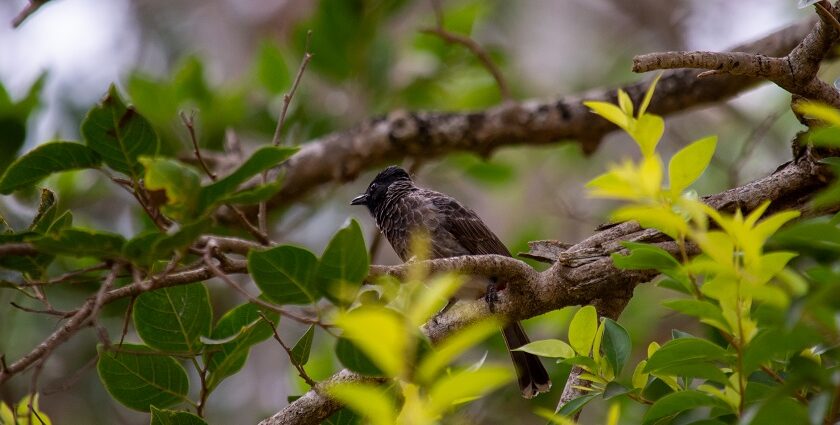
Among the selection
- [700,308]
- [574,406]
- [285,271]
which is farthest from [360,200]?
[700,308]

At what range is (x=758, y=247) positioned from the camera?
1.22 m

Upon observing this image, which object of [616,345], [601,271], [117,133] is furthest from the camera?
[601,271]

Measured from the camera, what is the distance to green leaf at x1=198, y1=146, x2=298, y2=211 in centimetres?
151

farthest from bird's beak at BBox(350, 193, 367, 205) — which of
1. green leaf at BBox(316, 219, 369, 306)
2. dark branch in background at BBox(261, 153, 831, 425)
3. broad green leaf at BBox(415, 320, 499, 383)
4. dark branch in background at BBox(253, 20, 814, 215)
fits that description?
broad green leaf at BBox(415, 320, 499, 383)

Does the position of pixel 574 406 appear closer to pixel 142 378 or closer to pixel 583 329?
pixel 583 329

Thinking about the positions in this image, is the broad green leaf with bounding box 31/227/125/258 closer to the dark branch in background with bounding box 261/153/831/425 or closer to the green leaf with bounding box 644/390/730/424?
the dark branch in background with bounding box 261/153/831/425

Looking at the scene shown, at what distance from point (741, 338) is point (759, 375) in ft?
0.91

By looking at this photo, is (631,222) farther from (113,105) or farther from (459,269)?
(113,105)

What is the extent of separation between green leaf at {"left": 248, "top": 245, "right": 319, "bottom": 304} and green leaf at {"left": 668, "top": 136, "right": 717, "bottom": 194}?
62 centimetres

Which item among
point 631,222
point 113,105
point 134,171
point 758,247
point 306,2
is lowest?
point 631,222

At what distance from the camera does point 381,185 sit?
4.01m

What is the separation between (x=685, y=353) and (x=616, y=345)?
12.3 inches

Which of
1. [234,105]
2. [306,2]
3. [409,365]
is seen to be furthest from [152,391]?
[306,2]

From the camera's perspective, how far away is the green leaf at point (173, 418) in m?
1.89
